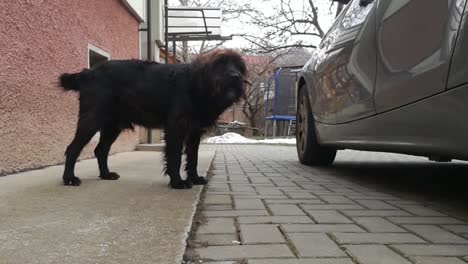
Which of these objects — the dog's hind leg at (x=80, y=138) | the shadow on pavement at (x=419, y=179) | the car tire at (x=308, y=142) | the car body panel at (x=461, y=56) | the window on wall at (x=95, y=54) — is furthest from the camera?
the window on wall at (x=95, y=54)

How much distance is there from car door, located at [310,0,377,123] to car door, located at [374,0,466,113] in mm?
156

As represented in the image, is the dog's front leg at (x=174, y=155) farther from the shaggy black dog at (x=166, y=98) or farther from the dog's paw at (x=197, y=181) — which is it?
the dog's paw at (x=197, y=181)

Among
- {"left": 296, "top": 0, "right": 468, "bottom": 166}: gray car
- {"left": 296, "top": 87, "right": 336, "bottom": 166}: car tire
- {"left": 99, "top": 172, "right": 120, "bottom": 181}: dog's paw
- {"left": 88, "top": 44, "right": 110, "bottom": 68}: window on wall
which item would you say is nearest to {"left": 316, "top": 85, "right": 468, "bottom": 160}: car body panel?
{"left": 296, "top": 0, "right": 468, "bottom": 166}: gray car

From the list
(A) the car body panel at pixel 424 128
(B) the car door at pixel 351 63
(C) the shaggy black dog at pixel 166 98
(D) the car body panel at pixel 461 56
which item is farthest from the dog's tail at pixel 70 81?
(D) the car body panel at pixel 461 56

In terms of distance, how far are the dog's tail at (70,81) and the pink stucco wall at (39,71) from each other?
0.23 metres

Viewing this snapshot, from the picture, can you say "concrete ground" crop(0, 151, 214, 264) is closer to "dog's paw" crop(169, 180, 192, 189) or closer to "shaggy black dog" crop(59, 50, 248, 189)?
"dog's paw" crop(169, 180, 192, 189)

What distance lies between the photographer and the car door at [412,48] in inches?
106

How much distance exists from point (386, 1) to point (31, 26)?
10.9 feet

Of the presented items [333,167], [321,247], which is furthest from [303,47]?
[321,247]

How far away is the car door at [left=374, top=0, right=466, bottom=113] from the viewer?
8.86ft

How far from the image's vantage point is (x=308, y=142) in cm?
576

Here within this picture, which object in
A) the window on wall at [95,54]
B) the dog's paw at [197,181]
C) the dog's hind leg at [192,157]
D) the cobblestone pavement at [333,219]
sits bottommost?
the cobblestone pavement at [333,219]

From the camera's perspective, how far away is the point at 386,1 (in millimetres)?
3555

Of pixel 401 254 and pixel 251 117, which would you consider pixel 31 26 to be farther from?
pixel 251 117
